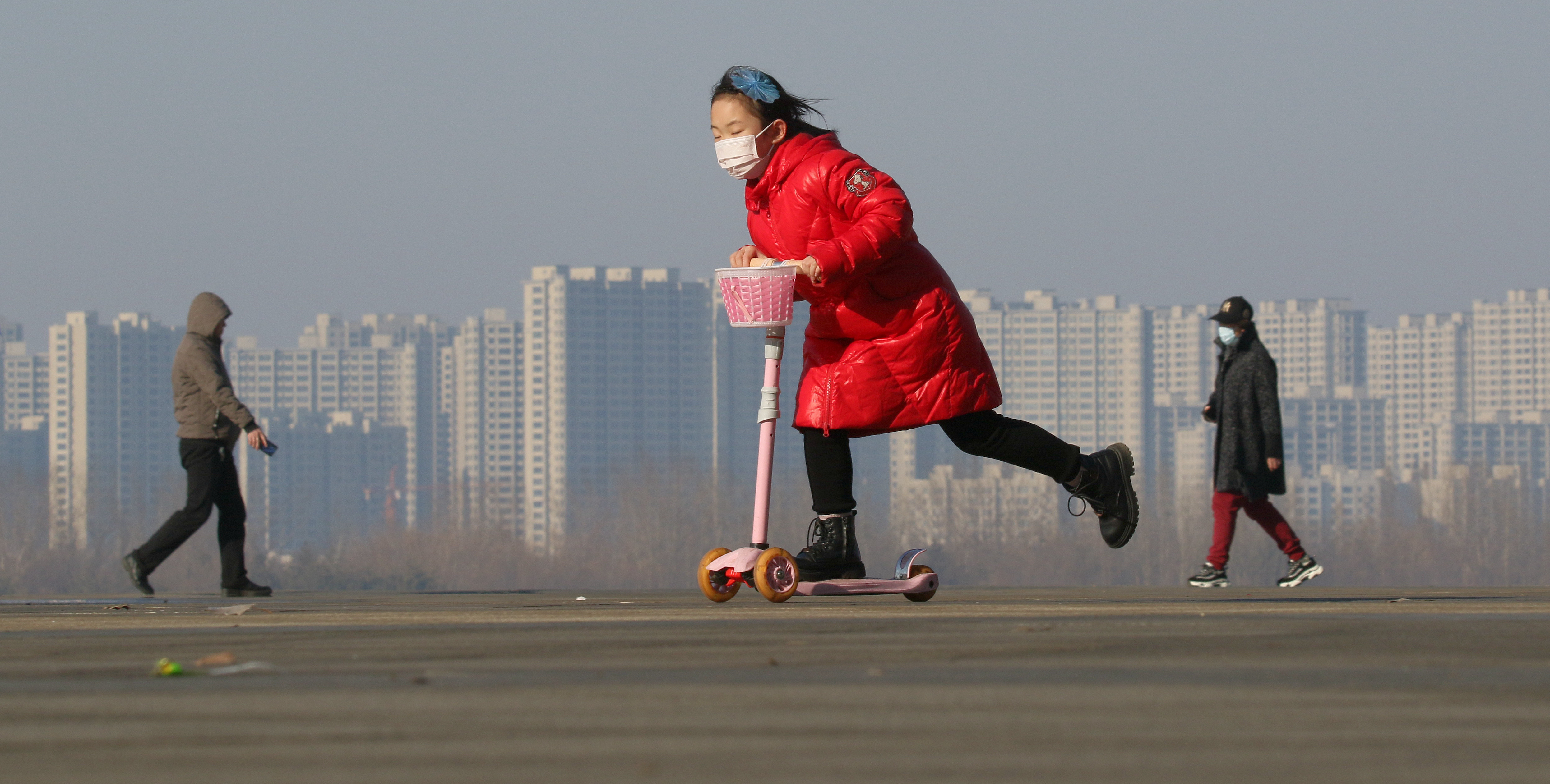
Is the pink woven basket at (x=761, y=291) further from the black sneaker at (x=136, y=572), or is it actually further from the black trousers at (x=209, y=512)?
the black sneaker at (x=136, y=572)

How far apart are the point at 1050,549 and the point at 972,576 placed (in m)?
5.91

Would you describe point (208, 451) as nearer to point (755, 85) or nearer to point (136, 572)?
point (136, 572)


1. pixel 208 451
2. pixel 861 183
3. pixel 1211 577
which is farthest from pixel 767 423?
pixel 208 451

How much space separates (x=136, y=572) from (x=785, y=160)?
16.0 feet

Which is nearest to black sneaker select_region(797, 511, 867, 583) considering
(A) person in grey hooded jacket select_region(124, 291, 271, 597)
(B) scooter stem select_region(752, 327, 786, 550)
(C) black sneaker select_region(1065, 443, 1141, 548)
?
(B) scooter stem select_region(752, 327, 786, 550)

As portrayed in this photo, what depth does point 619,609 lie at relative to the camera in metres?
6.21

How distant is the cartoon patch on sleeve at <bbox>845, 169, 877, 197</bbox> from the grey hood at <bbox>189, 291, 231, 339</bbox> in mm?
5052

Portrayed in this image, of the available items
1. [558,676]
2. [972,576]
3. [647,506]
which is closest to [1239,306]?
[558,676]

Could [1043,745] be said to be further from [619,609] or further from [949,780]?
[619,609]

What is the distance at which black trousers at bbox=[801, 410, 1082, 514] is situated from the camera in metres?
6.32

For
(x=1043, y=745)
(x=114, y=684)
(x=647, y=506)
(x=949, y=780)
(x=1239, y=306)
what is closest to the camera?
(x=949, y=780)

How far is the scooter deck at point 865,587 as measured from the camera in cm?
631

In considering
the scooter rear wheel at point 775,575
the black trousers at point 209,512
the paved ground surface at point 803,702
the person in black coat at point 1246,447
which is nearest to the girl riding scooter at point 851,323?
the scooter rear wheel at point 775,575

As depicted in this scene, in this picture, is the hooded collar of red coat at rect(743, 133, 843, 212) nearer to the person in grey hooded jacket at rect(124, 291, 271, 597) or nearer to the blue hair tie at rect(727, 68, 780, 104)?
the blue hair tie at rect(727, 68, 780, 104)
